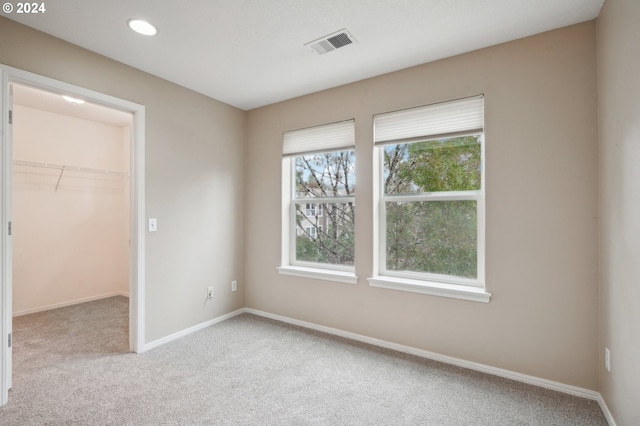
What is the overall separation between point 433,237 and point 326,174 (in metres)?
1.33

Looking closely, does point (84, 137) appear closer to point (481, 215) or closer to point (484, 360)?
point (481, 215)

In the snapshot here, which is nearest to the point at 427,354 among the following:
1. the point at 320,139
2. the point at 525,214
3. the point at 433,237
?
the point at 433,237

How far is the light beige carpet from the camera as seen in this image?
1906 millimetres

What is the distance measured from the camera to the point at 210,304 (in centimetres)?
351

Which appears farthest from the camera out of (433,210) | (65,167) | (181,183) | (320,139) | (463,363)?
(65,167)

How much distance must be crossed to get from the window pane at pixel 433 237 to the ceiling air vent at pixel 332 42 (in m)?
1.44

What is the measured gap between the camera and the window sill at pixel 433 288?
244 cm

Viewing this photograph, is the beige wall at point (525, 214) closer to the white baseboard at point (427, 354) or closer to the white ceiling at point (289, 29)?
the white baseboard at point (427, 354)

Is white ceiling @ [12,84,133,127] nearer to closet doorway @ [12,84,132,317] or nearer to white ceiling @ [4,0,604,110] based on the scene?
closet doorway @ [12,84,132,317]

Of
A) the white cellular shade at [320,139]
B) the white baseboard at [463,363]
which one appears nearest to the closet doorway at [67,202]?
the white cellular shade at [320,139]

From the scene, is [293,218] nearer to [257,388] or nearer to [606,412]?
[257,388]

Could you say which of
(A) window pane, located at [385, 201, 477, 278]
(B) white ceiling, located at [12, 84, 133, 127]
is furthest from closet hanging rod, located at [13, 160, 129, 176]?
(A) window pane, located at [385, 201, 477, 278]

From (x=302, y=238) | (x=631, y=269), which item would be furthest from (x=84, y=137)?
(x=631, y=269)

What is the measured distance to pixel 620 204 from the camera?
5.59 ft
